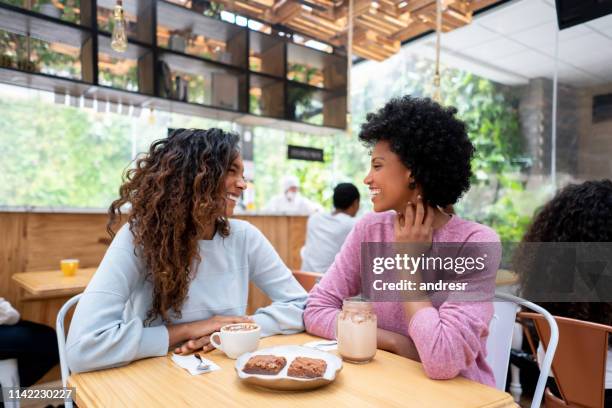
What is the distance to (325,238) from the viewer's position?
3.19 metres

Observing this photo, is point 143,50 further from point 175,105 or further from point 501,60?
point 501,60

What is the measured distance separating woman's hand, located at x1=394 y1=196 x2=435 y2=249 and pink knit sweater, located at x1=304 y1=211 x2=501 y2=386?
0.08 m

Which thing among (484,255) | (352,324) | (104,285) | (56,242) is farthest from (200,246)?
(56,242)

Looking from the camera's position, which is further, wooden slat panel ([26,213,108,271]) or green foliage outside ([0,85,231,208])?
green foliage outside ([0,85,231,208])

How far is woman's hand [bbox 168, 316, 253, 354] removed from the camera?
1.00m

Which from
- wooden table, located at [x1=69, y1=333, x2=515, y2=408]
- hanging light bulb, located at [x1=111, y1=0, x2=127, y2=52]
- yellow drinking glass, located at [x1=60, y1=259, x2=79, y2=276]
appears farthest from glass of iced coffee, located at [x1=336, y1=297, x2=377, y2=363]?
hanging light bulb, located at [x1=111, y1=0, x2=127, y2=52]

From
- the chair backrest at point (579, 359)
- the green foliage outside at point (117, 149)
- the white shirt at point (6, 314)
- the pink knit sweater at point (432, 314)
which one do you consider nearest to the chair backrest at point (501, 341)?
the chair backrest at point (579, 359)

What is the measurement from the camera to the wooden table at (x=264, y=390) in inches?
28.4

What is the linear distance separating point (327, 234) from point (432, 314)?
2.24 meters

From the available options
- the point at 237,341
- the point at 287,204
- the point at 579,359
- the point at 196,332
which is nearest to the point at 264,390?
the point at 237,341

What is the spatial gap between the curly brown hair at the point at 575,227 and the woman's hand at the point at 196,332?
1.10m

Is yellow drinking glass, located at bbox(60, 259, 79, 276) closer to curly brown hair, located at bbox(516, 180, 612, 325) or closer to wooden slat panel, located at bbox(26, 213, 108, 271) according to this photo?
wooden slat panel, located at bbox(26, 213, 108, 271)

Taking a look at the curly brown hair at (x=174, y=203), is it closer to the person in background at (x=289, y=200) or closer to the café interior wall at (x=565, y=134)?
the café interior wall at (x=565, y=134)

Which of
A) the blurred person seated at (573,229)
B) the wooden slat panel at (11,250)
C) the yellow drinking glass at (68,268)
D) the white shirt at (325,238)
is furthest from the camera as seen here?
the white shirt at (325,238)
